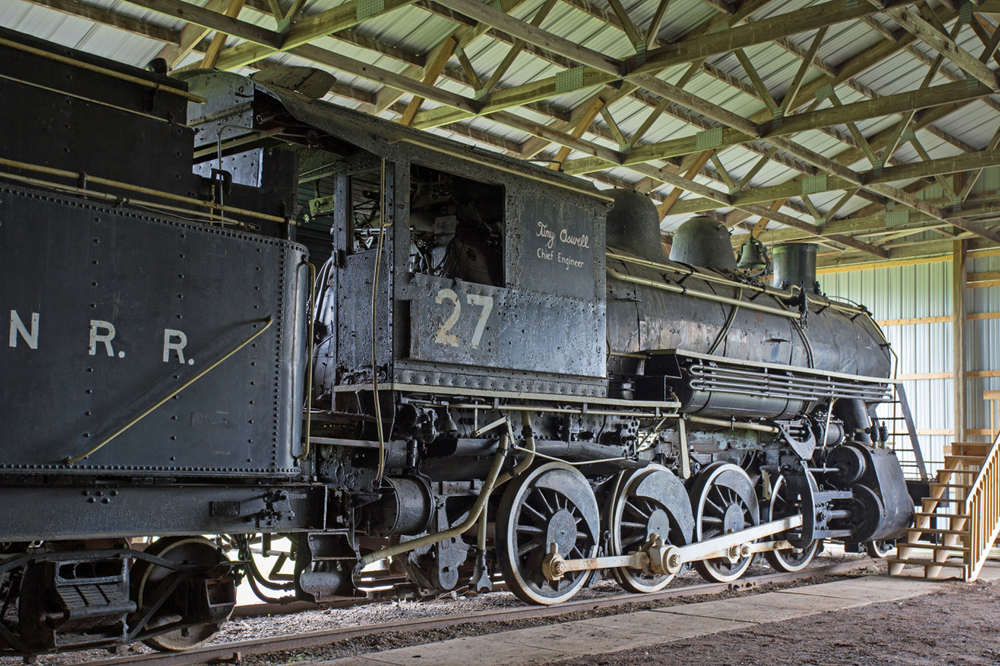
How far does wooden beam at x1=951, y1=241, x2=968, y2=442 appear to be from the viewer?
21.2 meters

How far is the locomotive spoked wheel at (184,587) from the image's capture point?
16.2ft

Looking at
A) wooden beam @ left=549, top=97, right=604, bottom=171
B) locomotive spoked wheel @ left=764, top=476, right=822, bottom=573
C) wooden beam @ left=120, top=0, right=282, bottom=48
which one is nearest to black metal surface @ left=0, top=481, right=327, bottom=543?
locomotive spoked wheel @ left=764, top=476, right=822, bottom=573

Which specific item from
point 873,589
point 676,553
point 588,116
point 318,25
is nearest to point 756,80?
point 588,116

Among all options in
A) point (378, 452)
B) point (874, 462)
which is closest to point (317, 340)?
point (378, 452)

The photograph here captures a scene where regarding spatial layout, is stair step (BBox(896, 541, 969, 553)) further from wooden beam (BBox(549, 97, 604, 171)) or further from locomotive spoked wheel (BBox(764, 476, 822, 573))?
wooden beam (BBox(549, 97, 604, 171))

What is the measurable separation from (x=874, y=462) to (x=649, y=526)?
13.4 feet

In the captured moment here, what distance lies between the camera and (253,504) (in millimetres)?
5039

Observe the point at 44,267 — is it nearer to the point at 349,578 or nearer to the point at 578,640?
the point at 349,578

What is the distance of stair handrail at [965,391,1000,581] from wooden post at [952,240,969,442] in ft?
37.0

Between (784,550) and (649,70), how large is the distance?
6.12m

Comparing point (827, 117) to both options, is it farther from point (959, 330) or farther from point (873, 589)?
point (959, 330)

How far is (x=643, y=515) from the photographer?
25.2 feet

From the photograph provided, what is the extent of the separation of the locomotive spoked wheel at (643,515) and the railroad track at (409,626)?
0.34 m

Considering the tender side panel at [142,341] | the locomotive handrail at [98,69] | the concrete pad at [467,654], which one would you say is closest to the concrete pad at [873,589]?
the concrete pad at [467,654]
